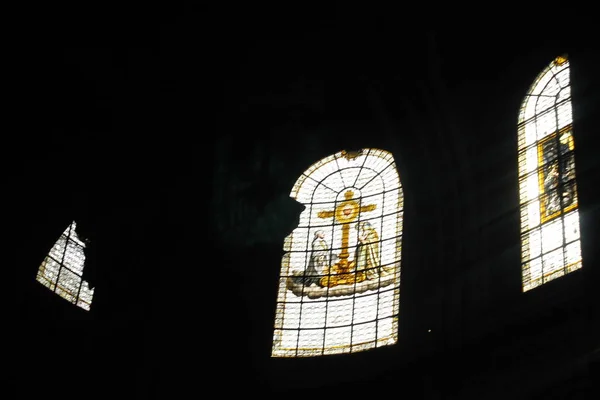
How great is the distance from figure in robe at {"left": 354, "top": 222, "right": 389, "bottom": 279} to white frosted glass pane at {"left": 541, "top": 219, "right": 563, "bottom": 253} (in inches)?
77.5

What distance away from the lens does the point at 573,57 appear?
1362 cm

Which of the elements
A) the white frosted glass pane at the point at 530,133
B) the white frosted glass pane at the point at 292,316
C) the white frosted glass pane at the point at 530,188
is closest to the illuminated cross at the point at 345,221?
the white frosted glass pane at the point at 292,316

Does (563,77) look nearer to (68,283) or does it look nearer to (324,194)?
(324,194)

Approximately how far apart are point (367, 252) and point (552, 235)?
7.94 ft

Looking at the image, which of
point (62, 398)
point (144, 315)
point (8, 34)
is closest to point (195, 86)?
point (8, 34)

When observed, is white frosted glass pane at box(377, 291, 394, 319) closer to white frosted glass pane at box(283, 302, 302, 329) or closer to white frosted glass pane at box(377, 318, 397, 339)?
white frosted glass pane at box(377, 318, 397, 339)

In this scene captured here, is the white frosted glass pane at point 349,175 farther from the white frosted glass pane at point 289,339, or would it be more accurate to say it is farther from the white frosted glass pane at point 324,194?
the white frosted glass pane at point 289,339

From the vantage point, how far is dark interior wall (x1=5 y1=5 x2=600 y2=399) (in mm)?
12383

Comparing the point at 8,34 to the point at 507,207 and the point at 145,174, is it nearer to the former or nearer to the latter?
the point at 145,174

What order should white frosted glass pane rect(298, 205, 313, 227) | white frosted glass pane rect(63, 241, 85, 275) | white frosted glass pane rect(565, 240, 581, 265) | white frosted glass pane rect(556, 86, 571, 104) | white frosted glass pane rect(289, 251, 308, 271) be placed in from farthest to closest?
white frosted glass pane rect(63, 241, 85, 275)
white frosted glass pane rect(298, 205, 313, 227)
white frosted glass pane rect(289, 251, 308, 271)
white frosted glass pane rect(556, 86, 571, 104)
white frosted glass pane rect(565, 240, 581, 265)

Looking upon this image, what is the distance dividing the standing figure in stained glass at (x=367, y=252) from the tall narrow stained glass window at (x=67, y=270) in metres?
2.91

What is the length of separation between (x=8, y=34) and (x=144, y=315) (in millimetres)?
3683

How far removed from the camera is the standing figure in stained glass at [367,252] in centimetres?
1403

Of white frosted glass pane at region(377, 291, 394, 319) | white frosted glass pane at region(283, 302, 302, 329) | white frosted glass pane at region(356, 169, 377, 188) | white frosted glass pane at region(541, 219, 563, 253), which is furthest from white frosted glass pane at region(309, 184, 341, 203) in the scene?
white frosted glass pane at region(541, 219, 563, 253)
